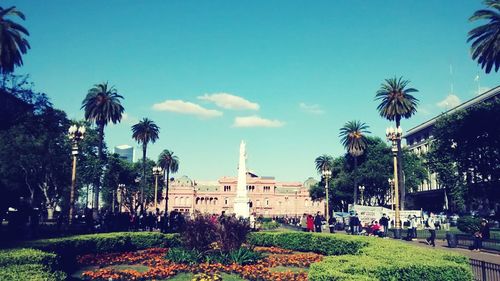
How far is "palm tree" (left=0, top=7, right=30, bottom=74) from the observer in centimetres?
2780

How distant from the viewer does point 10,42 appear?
1107 inches

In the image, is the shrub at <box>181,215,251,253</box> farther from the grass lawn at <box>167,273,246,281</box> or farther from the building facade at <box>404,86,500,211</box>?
the building facade at <box>404,86,500,211</box>

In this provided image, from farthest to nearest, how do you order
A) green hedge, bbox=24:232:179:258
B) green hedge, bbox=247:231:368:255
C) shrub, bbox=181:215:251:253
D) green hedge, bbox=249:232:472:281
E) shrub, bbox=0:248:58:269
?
green hedge, bbox=247:231:368:255 < shrub, bbox=181:215:251:253 < green hedge, bbox=24:232:179:258 < shrub, bbox=0:248:58:269 < green hedge, bbox=249:232:472:281

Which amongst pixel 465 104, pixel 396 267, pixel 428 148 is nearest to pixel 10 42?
pixel 396 267

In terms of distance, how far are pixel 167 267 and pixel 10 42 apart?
23.2 metres

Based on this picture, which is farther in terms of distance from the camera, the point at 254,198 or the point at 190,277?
the point at 254,198

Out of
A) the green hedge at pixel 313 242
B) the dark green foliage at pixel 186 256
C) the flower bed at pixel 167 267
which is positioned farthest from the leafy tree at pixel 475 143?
the dark green foliage at pixel 186 256

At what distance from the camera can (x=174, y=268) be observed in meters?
14.0

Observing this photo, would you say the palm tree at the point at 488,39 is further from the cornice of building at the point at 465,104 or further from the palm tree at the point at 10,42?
the palm tree at the point at 10,42

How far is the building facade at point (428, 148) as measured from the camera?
66.1 m

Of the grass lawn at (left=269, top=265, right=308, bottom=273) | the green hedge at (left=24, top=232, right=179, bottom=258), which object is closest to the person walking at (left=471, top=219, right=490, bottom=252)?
the grass lawn at (left=269, top=265, right=308, bottom=273)

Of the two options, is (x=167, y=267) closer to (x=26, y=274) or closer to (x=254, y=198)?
(x=26, y=274)

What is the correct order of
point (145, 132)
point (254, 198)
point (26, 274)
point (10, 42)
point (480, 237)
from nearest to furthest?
point (26, 274) → point (480, 237) → point (10, 42) → point (145, 132) → point (254, 198)

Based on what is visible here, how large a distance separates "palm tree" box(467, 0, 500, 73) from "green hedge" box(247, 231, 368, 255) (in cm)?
1931
